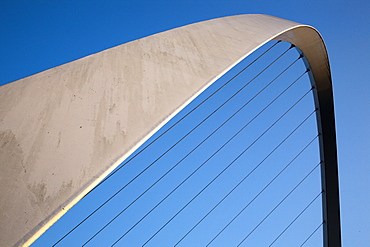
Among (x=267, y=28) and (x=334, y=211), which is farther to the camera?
(x=334, y=211)

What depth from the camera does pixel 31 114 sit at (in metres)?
3.21

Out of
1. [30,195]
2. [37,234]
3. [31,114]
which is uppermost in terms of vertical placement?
[31,114]

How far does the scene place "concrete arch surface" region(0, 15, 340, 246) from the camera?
2627mm

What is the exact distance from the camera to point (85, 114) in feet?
10.8

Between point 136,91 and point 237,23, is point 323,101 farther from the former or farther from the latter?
point 136,91

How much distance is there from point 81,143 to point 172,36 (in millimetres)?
2408

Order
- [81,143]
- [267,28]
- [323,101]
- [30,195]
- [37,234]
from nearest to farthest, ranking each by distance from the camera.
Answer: [37,234] < [30,195] < [81,143] < [267,28] < [323,101]

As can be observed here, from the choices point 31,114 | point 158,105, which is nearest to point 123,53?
point 158,105

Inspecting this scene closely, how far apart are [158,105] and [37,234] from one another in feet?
5.08

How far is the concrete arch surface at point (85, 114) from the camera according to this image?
8.62 feet

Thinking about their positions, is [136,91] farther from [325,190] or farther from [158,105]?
[325,190]

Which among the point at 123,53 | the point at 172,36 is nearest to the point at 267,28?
the point at 172,36

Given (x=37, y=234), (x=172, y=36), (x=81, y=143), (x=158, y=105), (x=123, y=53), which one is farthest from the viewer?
(x=172, y=36)

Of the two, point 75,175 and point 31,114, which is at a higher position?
point 31,114
